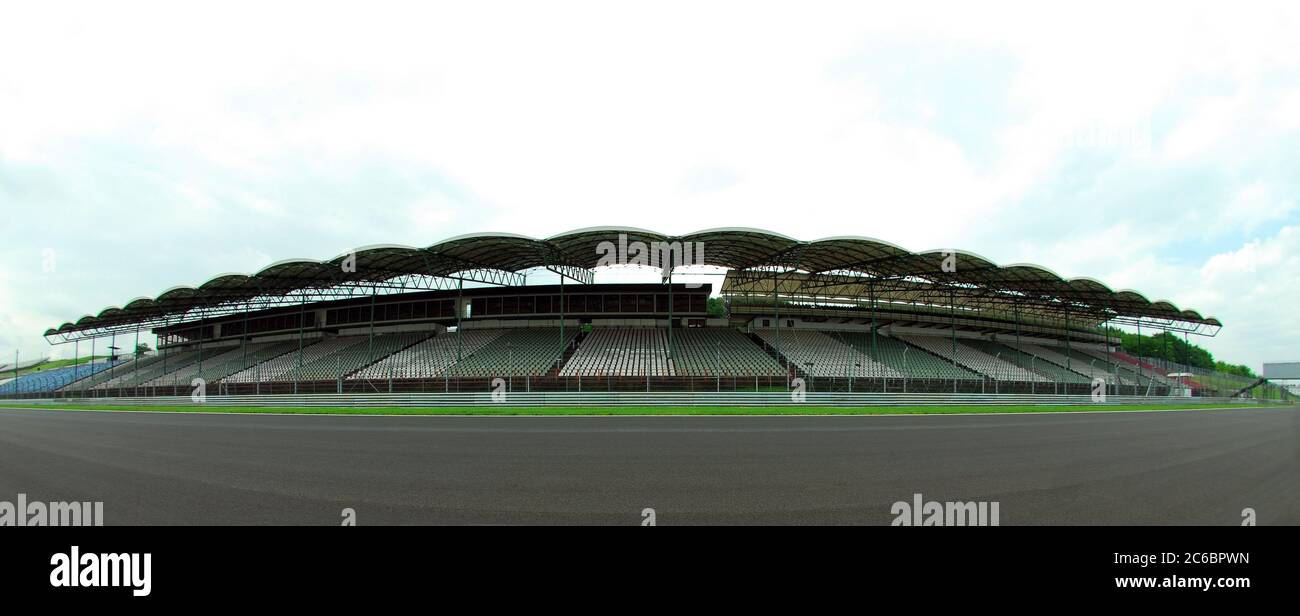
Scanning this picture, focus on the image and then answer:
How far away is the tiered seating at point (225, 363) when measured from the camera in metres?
38.0

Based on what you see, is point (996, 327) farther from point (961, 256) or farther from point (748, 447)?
point (748, 447)

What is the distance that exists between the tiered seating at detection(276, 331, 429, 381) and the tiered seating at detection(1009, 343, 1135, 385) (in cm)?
5239

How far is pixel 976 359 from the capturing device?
37.4 metres

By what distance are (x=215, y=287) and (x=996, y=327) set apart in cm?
6733

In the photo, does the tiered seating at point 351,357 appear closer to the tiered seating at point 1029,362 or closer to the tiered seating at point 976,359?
the tiered seating at point 976,359

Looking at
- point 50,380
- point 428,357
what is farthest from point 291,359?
point 50,380

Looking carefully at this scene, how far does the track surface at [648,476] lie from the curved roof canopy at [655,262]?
15255 mm

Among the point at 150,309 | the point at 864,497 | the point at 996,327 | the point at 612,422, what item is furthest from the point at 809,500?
the point at 150,309

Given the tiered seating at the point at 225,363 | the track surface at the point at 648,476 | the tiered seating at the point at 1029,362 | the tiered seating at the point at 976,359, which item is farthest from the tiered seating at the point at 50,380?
the tiered seating at the point at 1029,362

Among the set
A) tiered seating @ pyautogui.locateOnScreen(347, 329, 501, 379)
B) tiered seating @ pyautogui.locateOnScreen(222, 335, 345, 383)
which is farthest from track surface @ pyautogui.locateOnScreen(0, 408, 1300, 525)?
tiered seating @ pyautogui.locateOnScreen(222, 335, 345, 383)

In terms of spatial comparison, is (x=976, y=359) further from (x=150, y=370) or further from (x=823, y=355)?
(x=150, y=370)

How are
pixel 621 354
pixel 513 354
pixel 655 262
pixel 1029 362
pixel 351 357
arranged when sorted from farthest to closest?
pixel 1029 362
pixel 351 357
pixel 513 354
pixel 621 354
pixel 655 262

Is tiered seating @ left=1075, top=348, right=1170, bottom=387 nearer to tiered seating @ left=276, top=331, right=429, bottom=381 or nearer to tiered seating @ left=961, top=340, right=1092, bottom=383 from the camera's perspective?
tiered seating @ left=961, top=340, right=1092, bottom=383

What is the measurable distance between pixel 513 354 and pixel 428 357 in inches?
250
